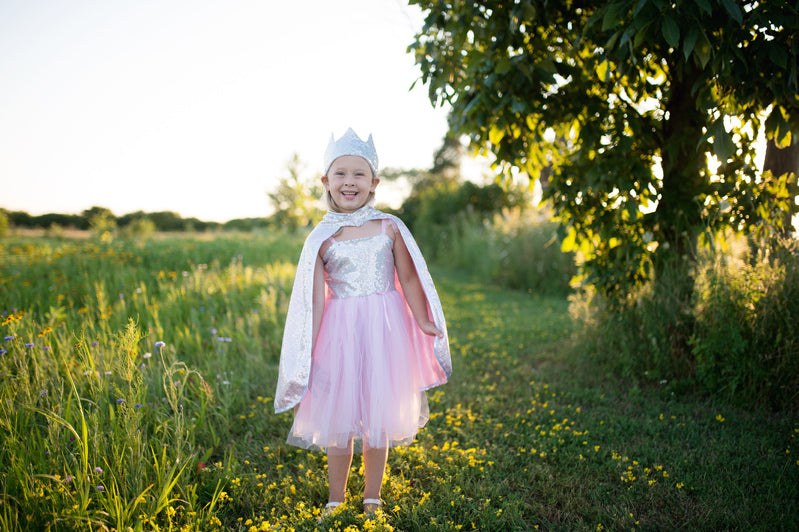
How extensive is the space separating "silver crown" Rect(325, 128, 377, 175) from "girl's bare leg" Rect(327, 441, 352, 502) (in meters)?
1.46

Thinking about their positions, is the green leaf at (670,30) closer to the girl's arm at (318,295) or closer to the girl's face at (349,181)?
the girl's face at (349,181)

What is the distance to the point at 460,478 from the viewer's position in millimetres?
2570

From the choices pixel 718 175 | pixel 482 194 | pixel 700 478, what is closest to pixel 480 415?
pixel 700 478

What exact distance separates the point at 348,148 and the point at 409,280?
75cm

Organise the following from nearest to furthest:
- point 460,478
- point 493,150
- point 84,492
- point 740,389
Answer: point 84,492 → point 460,478 → point 740,389 → point 493,150

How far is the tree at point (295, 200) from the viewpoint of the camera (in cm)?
1587

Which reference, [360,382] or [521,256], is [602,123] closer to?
[360,382]

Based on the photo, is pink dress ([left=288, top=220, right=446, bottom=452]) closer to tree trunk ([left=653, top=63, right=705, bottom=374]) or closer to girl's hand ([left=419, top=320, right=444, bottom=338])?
girl's hand ([left=419, top=320, right=444, bottom=338])

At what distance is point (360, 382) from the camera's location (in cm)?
227

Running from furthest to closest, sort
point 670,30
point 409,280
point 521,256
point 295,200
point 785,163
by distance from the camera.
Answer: point 295,200 < point 521,256 < point 785,163 < point 409,280 < point 670,30

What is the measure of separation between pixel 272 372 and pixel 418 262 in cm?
241

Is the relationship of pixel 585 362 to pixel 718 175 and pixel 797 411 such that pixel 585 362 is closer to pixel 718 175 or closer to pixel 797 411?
pixel 797 411

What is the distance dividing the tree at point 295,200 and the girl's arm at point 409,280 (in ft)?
39.6

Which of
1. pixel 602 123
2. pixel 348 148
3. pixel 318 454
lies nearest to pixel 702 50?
pixel 602 123
